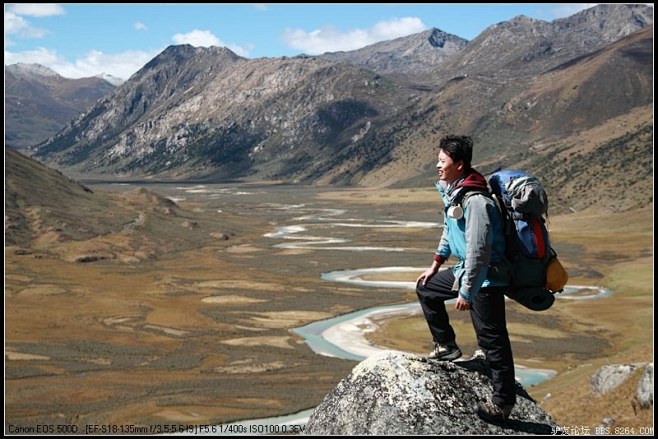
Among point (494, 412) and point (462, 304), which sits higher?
point (462, 304)

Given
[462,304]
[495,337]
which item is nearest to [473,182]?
[462,304]

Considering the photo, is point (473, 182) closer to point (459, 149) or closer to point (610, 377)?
point (459, 149)

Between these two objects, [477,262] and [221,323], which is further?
[221,323]

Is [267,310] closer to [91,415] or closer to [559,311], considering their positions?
[559,311]

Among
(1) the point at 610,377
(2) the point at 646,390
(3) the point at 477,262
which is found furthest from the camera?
(1) the point at 610,377

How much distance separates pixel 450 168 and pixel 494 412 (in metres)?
3.20

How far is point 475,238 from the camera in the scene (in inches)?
382

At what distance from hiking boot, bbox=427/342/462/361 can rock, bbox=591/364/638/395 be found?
70.3 ft

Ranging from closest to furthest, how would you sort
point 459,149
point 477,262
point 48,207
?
point 477,262 → point 459,149 → point 48,207

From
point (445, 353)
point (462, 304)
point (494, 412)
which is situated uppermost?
point (462, 304)

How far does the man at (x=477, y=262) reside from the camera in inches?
384

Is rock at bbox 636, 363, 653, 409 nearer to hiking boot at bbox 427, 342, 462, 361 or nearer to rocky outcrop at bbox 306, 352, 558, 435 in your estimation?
rocky outcrop at bbox 306, 352, 558, 435

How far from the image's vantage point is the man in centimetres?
974

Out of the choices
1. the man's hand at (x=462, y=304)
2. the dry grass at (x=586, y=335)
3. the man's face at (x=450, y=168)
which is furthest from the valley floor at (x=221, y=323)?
the man's face at (x=450, y=168)
